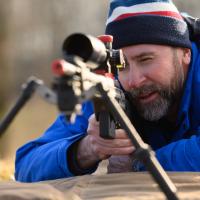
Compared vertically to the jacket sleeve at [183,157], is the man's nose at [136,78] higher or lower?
higher

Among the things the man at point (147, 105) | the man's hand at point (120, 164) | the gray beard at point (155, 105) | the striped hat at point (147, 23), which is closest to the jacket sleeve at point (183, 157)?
the man at point (147, 105)

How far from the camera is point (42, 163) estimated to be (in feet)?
8.84

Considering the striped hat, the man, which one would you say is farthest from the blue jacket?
the striped hat

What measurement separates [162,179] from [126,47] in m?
1.19

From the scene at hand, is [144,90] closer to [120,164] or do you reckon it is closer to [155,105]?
[155,105]

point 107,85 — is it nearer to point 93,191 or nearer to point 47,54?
point 93,191

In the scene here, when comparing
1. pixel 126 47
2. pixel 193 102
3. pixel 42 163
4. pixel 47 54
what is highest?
pixel 126 47

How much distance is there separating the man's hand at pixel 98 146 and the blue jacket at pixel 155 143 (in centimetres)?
8

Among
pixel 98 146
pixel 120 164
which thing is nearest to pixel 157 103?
pixel 120 164

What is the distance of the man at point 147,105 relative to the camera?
2.56 meters

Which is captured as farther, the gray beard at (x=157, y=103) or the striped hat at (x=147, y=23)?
the striped hat at (x=147, y=23)

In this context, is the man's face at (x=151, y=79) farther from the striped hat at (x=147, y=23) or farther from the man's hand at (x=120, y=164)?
the man's hand at (x=120, y=164)

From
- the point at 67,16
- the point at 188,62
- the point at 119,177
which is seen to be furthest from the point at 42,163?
the point at 67,16

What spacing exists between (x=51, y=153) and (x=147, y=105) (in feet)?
1.27
